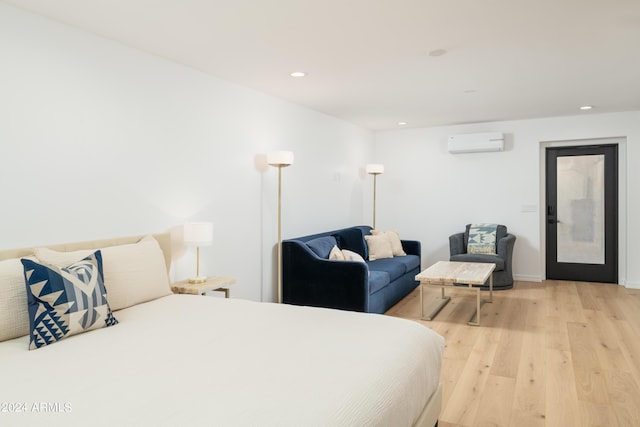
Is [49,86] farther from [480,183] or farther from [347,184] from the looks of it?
[480,183]

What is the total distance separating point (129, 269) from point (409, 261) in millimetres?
3840

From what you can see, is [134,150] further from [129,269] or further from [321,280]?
[321,280]

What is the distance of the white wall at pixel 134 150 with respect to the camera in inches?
A: 102

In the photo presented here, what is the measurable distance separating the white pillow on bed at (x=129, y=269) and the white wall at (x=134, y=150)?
10.9 inches

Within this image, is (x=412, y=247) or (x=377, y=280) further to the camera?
(x=412, y=247)

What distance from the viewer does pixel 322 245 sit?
4.86 m

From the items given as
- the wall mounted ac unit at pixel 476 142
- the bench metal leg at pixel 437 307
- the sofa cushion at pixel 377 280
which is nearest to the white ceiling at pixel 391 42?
the wall mounted ac unit at pixel 476 142

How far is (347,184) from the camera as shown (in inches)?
259

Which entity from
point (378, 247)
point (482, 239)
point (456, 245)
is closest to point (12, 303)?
point (378, 247)

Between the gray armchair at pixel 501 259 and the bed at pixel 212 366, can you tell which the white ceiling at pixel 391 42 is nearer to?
the bed at pixel 212 366

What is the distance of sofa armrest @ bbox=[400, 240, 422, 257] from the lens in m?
Answer: 6.32

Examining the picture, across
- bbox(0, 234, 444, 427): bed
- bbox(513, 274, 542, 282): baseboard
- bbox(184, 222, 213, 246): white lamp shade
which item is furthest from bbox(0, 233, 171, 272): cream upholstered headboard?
bbox(513, 274, 542, 282): baseboard

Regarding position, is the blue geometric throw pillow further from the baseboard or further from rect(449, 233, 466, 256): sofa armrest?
the baseboard

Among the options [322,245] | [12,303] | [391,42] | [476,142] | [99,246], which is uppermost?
[391,42]
